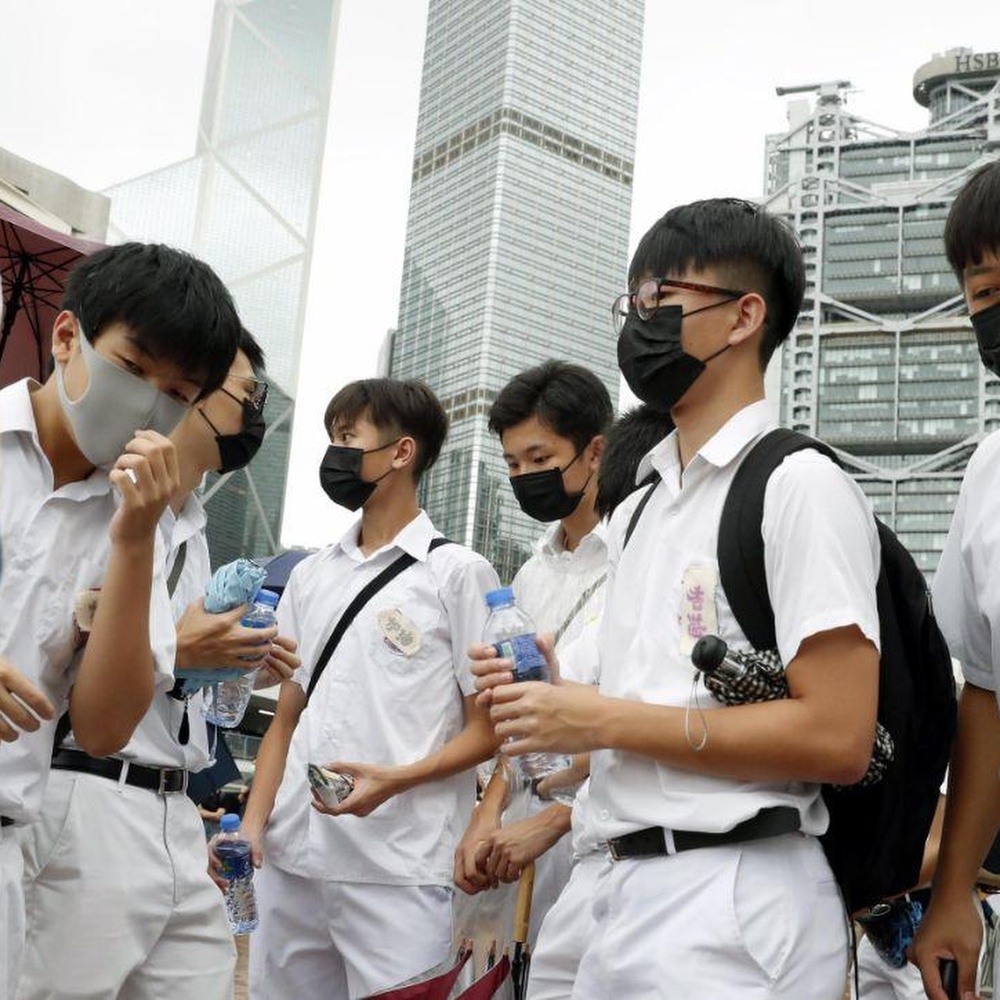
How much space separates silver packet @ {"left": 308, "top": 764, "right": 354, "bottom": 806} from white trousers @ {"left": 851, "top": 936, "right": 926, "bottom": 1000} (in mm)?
1301

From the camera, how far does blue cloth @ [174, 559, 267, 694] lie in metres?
2.38

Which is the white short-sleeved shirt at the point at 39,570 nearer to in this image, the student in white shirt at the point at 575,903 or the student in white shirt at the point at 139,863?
Result: the student in white shirt at the point at 139,863


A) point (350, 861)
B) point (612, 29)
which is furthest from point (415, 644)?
point (612, 29)

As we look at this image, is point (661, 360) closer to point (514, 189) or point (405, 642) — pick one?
point (405, 642)

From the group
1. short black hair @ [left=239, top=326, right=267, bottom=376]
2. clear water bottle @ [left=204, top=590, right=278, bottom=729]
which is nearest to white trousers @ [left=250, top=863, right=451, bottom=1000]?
clear water bottle @ [left=204, top=590, right=278, bottom=729]

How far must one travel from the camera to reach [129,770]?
2.33 m

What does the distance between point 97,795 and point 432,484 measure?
46620 millimetres

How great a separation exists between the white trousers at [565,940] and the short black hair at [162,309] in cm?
104

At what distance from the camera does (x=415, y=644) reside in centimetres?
303

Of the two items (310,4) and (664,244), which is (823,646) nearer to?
(664,244)

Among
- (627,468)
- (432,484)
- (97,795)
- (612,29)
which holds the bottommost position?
(97,795)

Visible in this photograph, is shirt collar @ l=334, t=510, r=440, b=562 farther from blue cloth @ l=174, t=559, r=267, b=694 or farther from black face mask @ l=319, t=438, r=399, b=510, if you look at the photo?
blue cloth @ l=174, t=559, r=267, b=694

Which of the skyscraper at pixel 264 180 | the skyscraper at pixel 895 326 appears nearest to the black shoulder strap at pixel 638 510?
the skyscraper at pixel 264 180

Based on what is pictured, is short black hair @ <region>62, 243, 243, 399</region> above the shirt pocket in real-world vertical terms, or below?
above
